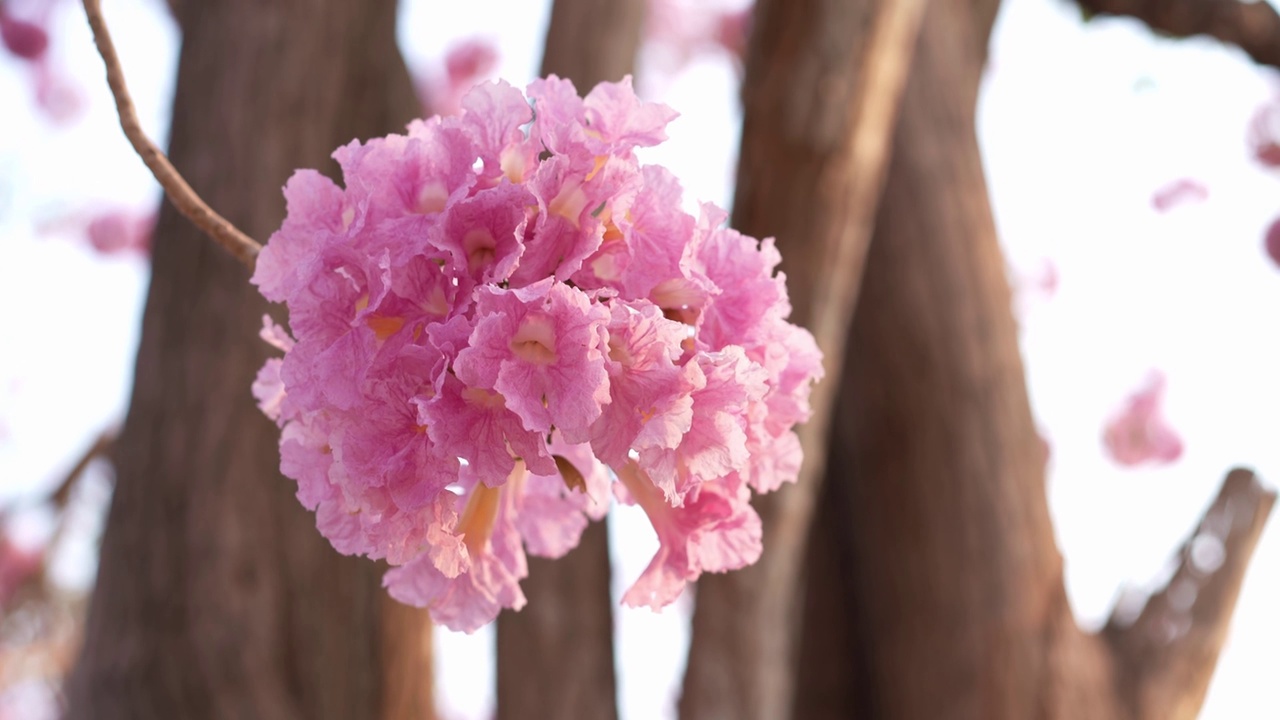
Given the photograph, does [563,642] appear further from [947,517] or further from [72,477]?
[72,477]

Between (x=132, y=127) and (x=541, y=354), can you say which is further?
(x=132, y=127)

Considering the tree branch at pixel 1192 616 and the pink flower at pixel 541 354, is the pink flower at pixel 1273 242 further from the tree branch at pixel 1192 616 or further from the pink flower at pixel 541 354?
the pink flower at pixel 541 354

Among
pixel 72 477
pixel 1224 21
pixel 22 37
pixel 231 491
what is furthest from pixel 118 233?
pixel 1224 21

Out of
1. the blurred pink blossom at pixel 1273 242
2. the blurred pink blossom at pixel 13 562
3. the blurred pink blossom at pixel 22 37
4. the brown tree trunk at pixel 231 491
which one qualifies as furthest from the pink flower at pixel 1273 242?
the blurred pink blossom at pixel 13 562

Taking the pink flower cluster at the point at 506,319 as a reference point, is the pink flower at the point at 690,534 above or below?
below

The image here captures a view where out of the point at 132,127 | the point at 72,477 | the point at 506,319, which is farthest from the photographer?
the point at 72,477

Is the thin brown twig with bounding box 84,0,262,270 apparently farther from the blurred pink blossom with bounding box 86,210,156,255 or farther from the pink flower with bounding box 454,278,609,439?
the blurred pink blossom with bounding box 86,210,156,255

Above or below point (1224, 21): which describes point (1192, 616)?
below

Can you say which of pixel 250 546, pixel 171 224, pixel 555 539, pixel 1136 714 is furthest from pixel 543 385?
pixel 1136 714

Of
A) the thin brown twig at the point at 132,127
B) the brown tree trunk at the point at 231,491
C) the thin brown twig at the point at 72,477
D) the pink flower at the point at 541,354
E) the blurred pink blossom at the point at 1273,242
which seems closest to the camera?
the pink flower at the point at 541,354
